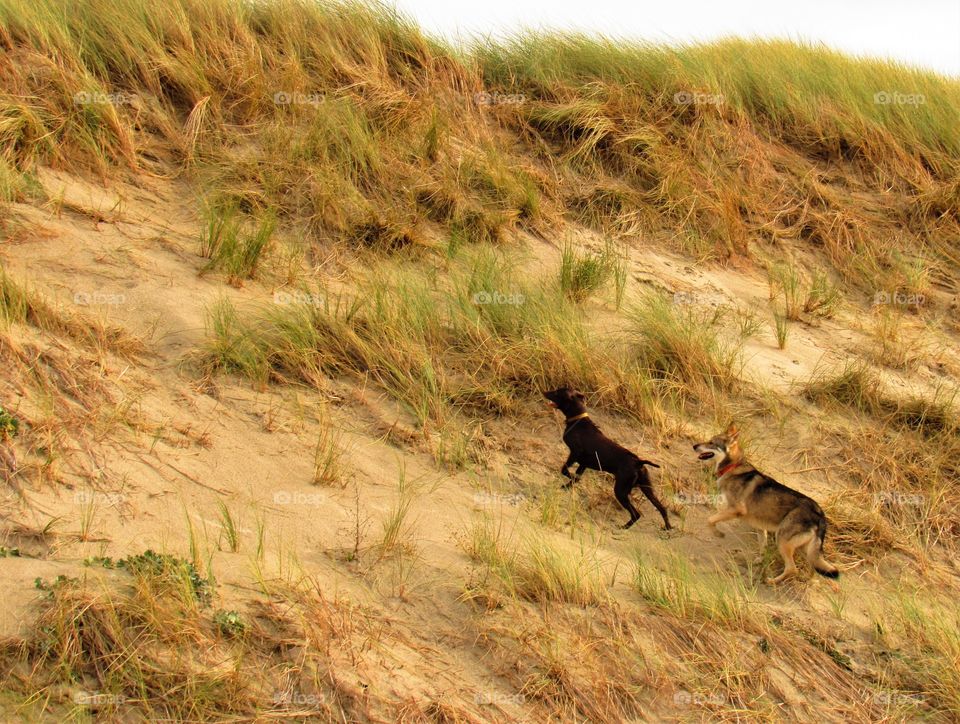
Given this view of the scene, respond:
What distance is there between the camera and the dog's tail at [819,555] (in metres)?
6.21

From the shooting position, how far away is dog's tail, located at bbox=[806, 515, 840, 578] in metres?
6.21

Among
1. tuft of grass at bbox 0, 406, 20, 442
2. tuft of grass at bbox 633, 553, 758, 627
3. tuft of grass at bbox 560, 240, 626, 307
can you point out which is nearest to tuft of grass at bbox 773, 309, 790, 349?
tuft of grass at bbox 560, 240, 626, 307

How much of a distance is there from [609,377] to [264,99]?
4.20 meters

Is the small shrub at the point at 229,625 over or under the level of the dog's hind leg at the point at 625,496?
under

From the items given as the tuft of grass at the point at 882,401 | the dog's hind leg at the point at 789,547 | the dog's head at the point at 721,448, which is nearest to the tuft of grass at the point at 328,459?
the dog's head at the point at 721,448

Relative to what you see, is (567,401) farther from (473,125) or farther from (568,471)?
(473,125)

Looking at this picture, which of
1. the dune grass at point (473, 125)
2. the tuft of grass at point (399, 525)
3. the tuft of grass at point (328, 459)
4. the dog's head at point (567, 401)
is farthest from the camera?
the dune grass at point (473, 125)

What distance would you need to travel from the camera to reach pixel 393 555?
5789 mm

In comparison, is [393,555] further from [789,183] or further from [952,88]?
[952,88]

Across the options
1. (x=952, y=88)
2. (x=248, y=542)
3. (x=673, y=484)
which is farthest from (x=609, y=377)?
(x=952, y=88)

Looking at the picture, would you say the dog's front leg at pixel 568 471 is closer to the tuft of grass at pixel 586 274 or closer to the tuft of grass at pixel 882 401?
the tuft of grass at pixel 586 274

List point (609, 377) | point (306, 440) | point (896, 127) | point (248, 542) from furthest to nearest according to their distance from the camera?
point (896, 127)
point (609, 377)
point (306, 440)
point (248, 542)

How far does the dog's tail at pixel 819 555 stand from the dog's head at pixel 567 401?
5.19 feet

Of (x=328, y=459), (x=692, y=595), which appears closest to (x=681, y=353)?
(x=692, y=595)
